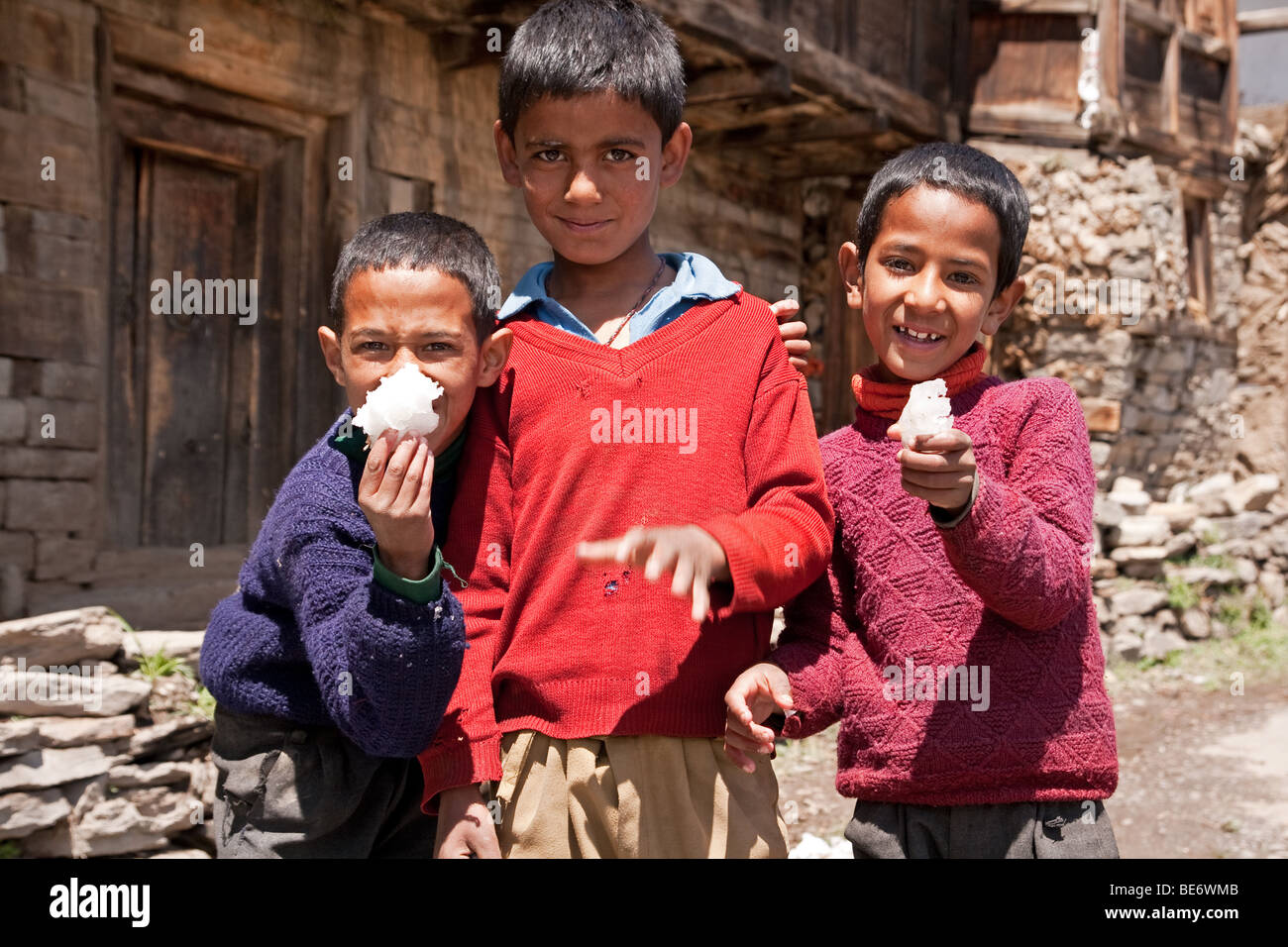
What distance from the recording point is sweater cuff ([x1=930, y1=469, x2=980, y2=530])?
1.52m

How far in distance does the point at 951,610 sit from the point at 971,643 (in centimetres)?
6

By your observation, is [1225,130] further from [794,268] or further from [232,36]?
[232,36]

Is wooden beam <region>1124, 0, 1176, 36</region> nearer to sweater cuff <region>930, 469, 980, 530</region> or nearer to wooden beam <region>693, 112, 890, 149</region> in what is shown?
wooden beam <region>693, 112, 890, 149</region>

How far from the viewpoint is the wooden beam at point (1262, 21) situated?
1095 centimetres

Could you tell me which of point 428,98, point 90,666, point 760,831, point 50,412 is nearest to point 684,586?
point 760,831

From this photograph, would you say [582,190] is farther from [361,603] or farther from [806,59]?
[806,59]

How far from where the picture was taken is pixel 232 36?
4.97 metres

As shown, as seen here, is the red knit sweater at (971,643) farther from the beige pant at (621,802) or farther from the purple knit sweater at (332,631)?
the purple knit sweater at (332,631)

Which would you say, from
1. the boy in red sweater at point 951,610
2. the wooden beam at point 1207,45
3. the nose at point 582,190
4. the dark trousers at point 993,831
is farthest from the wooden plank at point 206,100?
the wooden beam at point 1207,45

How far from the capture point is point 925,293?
1753 millimetres

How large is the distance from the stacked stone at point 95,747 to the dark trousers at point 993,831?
2.74 meters

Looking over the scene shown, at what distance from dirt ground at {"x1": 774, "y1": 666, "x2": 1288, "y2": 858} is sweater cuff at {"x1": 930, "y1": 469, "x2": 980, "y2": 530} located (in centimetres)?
308

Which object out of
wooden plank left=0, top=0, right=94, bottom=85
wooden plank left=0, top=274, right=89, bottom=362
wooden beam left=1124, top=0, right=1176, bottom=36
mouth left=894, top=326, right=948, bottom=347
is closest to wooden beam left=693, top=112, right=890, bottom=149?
wooden beam left=1124, top=0, right=1176, bottom=36

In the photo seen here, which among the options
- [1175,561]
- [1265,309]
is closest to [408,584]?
[1175,561]
